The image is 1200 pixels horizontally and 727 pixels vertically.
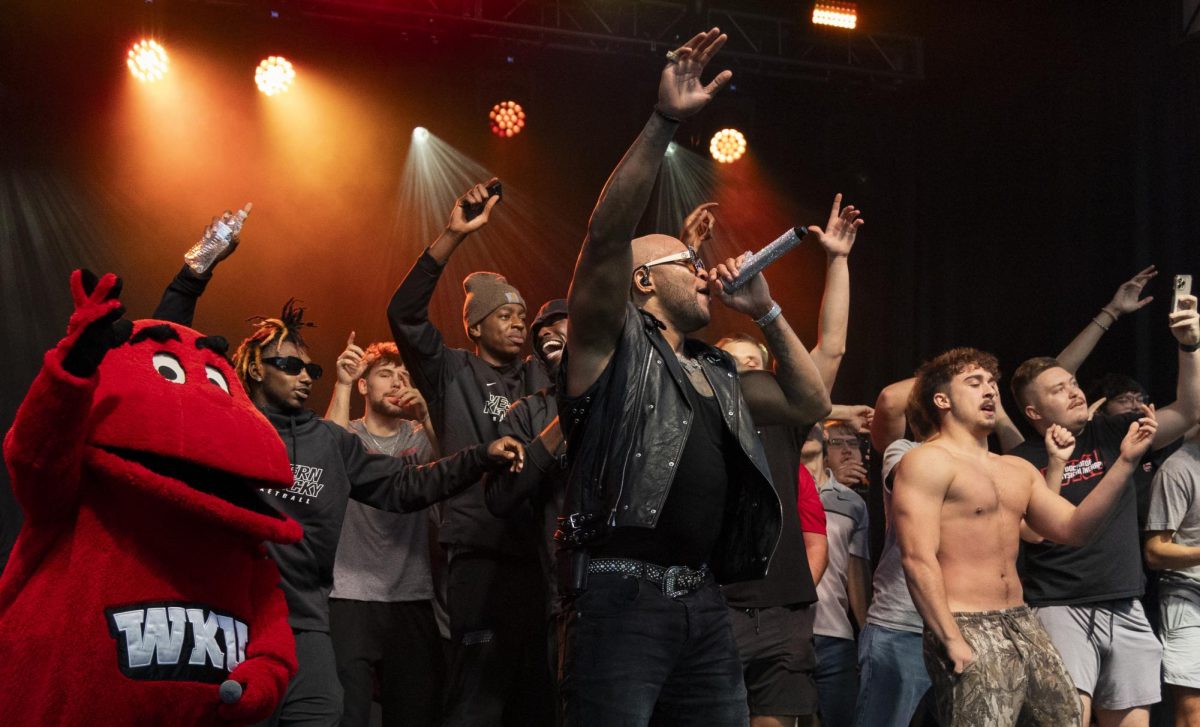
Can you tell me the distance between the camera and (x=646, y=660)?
9.53 ft

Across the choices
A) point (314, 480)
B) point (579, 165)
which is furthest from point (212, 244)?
point (579, 165)

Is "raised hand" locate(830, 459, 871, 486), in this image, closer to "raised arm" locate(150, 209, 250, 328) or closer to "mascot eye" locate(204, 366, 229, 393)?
"raised arm" locate(150, 209, 250, 328)

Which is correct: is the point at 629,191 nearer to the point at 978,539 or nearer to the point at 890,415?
the point at 978,539

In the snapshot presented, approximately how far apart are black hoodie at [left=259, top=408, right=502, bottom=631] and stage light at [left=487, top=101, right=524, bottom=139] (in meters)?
5.38

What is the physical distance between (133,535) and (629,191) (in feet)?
4.58

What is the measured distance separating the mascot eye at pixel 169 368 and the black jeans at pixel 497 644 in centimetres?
208

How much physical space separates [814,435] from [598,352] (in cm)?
344

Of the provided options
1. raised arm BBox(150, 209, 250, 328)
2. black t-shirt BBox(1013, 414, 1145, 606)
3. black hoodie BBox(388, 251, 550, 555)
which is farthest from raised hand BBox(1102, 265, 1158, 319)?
raised arm BBox(150, 209, 250, 328)

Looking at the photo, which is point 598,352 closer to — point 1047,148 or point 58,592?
point 58,592

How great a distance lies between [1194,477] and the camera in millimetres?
5859

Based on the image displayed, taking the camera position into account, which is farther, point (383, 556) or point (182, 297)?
point (383, 556)

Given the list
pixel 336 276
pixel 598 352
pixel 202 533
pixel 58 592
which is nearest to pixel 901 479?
pixel 598 352

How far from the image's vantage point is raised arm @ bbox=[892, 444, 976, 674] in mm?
4066

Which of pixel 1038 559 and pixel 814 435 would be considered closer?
pixel 1038 559
